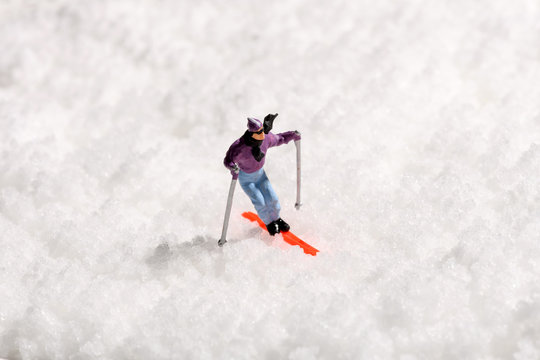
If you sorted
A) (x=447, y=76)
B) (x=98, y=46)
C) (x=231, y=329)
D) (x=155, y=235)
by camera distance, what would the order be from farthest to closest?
(x=98, y=46) → (x=447, y=76) → (x=155, y=235) → (x=231, y=329)

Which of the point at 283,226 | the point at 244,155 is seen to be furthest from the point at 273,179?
the point at 244,155

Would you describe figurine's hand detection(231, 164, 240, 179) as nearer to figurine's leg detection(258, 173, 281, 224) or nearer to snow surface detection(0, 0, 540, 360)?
figurine's leg detection(258, 173, 281, 224)

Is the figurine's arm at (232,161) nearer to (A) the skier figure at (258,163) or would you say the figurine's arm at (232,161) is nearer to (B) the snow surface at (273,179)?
(A) the skier figure at (258,163)

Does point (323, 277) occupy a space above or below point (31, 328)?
above

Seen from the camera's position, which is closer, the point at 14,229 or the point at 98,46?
the point at 14,229

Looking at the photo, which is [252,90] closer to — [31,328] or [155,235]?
[155,235]

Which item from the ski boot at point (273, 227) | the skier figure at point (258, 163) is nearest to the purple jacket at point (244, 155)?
the skier figure at point (258, 163)

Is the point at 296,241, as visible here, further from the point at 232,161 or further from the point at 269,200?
the point at 232,161

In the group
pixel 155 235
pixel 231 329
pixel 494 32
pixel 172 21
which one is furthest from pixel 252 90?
pixel 231 329
